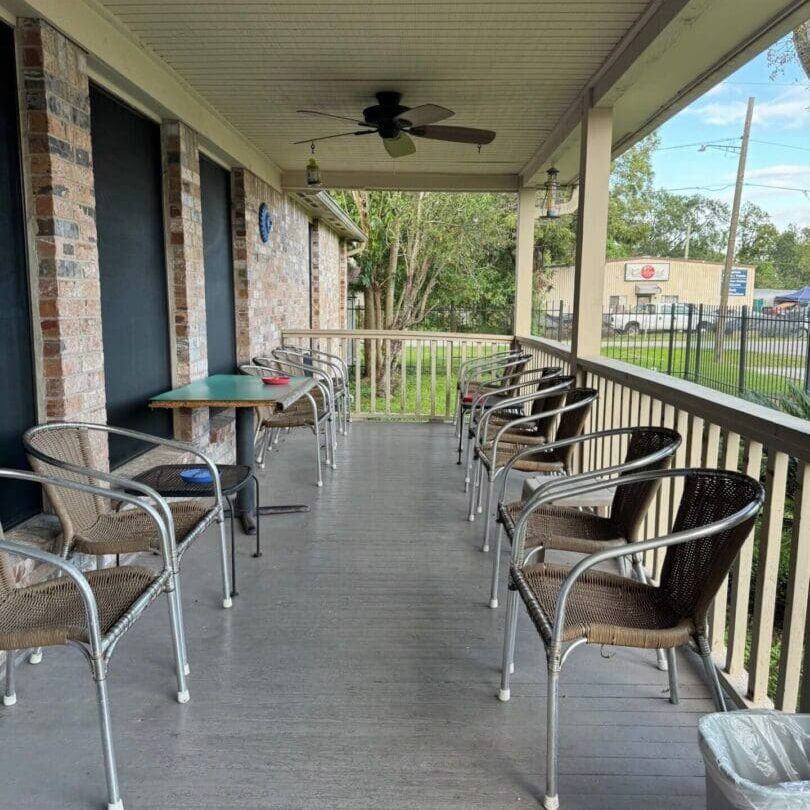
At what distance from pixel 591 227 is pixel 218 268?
8.85 ft

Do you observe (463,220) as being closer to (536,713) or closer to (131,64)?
(131,64)

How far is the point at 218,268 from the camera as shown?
5312 millimetres

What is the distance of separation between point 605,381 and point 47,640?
3130 mm

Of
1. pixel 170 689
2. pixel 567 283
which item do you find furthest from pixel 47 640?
pixel 567 283

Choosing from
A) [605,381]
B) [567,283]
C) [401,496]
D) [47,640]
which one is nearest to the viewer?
[47,640]

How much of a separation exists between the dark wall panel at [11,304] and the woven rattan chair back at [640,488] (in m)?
2.19

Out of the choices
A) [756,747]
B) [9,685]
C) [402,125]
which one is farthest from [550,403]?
[9,685]

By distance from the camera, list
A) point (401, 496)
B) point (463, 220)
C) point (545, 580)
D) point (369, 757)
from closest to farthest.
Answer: point (369, 757)
point (545, 580)
point (401, 496)
point (463, 220)

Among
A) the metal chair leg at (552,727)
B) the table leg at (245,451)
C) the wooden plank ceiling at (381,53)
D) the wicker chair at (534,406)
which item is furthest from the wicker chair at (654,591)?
the wooden plank ceiling at (381,53)

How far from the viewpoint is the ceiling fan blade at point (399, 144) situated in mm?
4484

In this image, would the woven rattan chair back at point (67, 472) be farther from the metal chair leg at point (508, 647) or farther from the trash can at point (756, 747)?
the trash can at point (756, 747)

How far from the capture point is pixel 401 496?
4371 mm

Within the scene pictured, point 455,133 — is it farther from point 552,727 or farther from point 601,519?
point 552,727

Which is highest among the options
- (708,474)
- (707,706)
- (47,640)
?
(708,474)
